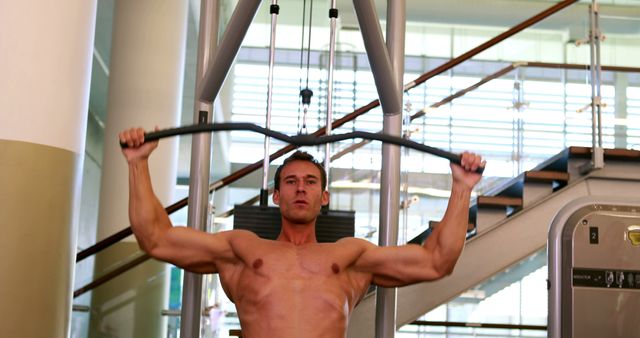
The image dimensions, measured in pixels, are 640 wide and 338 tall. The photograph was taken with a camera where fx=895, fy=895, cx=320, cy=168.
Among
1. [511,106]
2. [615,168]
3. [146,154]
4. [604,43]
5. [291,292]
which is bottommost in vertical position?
[291,292]

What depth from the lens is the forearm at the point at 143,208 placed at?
258cm

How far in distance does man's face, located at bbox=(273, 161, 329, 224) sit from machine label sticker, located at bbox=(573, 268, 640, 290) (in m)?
1.19

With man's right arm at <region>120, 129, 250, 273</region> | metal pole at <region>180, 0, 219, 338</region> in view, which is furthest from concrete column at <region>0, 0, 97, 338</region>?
man's right arm at <region>120, 129, 250, 273</region>

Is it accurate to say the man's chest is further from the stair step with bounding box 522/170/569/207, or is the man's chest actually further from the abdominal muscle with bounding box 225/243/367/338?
the stair step with bounding box 522/170/569/207

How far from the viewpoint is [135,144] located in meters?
2.54

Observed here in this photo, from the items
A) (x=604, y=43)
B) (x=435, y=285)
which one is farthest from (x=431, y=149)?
(x=604, y=43)

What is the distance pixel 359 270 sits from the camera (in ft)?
9.09

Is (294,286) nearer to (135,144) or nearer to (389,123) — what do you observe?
(135,144)

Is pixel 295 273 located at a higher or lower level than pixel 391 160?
lower

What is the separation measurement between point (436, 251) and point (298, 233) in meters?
0.45

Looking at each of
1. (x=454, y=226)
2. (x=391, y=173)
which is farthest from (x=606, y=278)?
(x=454, y=226)

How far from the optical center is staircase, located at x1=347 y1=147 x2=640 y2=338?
4520 millimetres

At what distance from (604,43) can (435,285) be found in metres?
1.71

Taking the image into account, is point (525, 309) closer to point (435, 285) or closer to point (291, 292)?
point (435, 285)
